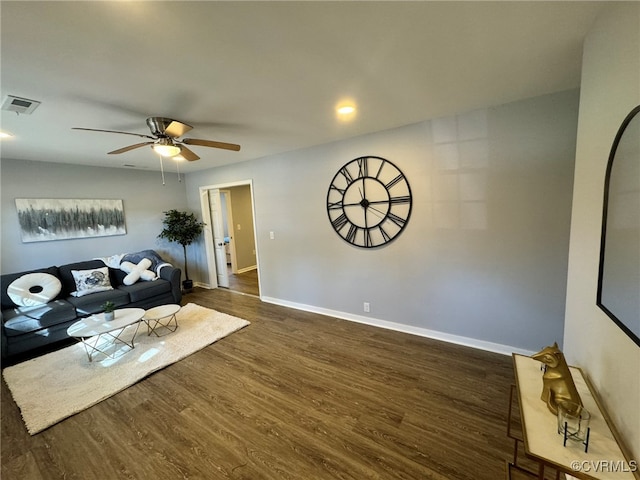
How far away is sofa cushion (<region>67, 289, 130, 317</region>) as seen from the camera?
127 inches

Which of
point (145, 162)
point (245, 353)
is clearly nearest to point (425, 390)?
point (245, 353)

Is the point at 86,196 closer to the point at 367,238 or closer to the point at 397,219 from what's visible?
the point at 367,238

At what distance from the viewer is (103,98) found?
1.87 m

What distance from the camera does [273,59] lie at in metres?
1.49

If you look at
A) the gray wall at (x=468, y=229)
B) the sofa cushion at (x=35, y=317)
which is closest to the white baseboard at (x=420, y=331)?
the gray wall at (x=468, y=229)

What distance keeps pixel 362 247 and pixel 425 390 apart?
167cm

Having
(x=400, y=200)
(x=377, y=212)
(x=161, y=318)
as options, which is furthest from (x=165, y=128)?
(x=400, y=200)

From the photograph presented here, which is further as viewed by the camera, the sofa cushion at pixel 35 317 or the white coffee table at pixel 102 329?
the sofa cushion at pixel 35 317

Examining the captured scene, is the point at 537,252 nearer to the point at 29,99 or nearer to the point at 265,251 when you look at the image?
the point at 265,251

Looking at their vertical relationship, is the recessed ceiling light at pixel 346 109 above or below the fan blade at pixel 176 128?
above

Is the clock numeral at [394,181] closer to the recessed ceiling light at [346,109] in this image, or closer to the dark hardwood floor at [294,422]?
the recessed ceiling light at [346,109]

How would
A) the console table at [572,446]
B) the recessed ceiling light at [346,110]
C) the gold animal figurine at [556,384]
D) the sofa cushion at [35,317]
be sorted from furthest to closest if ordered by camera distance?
the sofa cushion at [35,317], the recessed ceiling light at [346,110], the gold animal figurine at [556,384], the console table at [572,446]

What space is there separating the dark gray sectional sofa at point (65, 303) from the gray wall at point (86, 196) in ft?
1.16

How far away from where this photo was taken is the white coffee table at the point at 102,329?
2.60 metres
